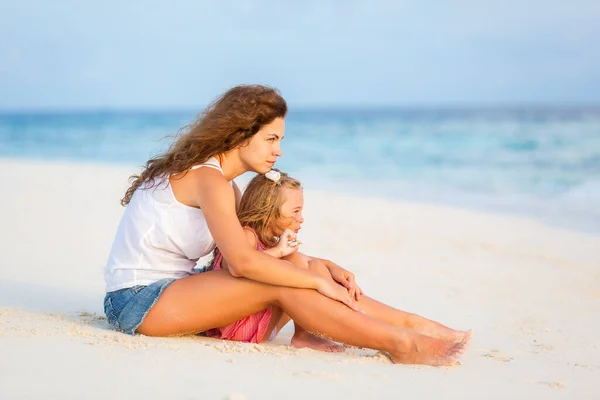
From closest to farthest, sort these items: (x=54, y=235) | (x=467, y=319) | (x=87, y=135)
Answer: (x=467, y=319), (x=54, y=235), (x=87, y=135)

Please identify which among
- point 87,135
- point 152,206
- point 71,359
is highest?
point 87,135

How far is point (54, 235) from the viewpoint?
7.42 meters

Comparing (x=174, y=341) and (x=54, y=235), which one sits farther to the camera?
(x=54, y=235)

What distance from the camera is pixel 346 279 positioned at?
162 inches

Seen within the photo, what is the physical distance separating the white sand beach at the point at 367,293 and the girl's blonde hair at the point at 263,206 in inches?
24.8

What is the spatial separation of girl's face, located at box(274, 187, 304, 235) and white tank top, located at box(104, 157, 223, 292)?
1.36 ft

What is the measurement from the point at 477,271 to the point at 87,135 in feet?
75.6

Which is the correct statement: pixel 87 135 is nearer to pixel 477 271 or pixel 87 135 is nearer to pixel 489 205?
pixel 489 205

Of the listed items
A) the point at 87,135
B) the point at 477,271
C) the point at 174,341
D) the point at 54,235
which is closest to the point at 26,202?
the point at 54,235

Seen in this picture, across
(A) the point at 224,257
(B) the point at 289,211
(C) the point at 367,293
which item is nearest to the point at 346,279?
(B) the point at 289,211

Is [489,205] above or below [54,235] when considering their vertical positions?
above

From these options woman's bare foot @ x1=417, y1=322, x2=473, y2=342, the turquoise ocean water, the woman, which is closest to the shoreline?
the turquoise ocean water

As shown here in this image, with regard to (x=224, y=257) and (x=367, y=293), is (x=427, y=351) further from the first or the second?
(x=367, y=293)

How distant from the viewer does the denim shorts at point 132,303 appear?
3.80m
